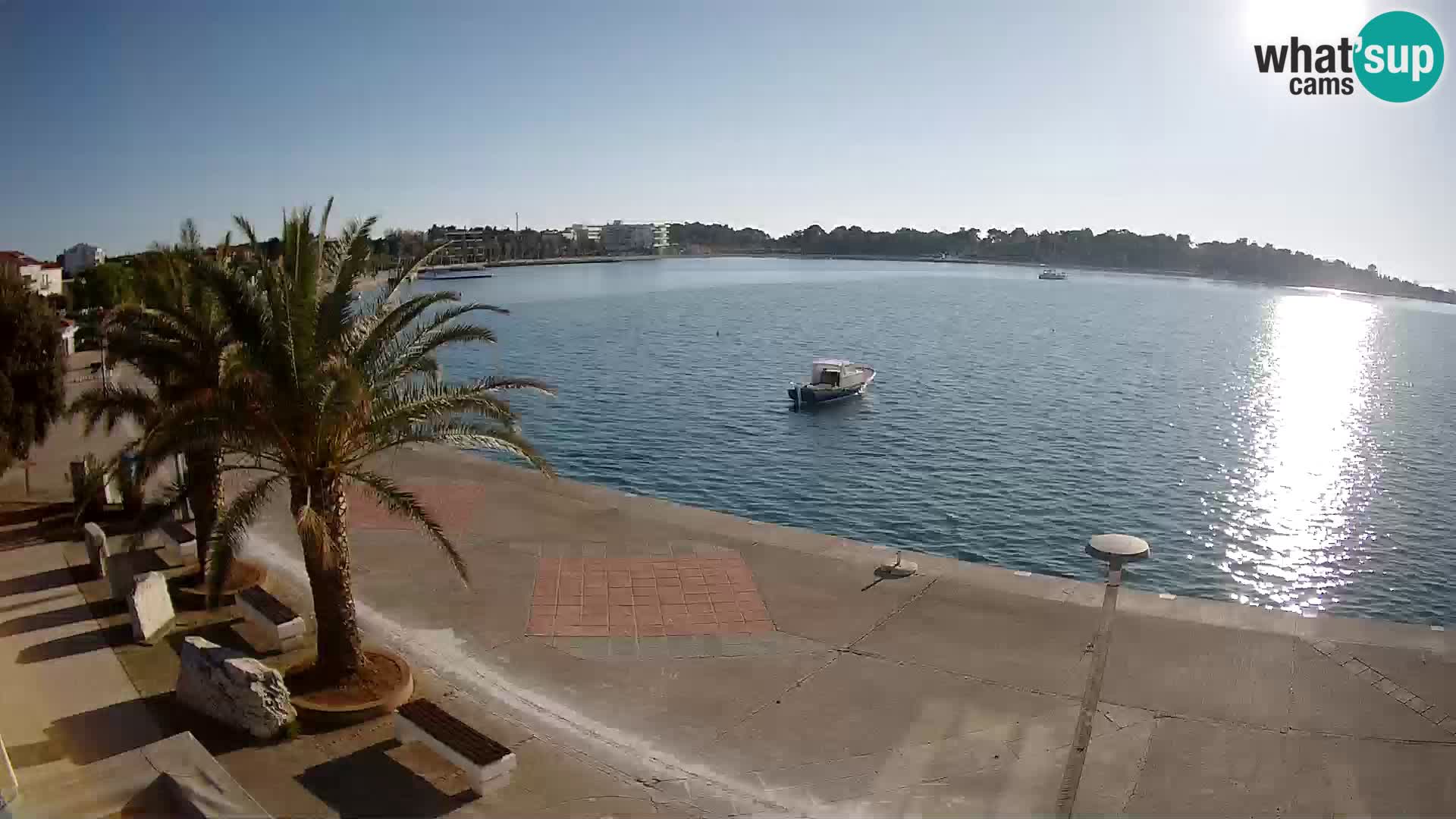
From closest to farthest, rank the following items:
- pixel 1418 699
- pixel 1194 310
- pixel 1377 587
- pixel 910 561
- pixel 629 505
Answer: pixel 1418 699
pixel 910 561
pixel 629 505
pixel 1377 587
pixel 1194 310

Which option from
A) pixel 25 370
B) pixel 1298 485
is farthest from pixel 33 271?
pixel 1298 485

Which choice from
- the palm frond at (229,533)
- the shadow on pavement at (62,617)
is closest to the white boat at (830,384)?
the shadow on pavement at (62,617)

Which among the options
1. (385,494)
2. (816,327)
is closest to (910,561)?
(385,494)

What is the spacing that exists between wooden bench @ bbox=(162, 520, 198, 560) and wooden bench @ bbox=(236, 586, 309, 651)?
8.09 feet

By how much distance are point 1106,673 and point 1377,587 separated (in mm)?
14987

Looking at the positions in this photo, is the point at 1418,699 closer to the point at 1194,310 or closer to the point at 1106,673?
the point at 1106,673

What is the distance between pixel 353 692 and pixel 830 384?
34.6 metres

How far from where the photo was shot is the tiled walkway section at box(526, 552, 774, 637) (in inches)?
448

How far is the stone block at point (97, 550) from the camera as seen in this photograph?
12289 millimetres

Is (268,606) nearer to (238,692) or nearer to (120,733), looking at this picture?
(120,733)

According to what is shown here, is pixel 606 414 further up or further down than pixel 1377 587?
further up

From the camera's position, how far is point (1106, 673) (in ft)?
33.4

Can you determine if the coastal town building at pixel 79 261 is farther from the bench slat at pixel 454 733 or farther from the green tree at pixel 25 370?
the bench slat at pixel 454 733

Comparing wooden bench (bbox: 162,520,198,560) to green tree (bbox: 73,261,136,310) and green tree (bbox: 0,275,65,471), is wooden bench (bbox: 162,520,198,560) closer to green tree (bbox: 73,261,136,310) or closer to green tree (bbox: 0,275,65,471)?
green tree (bbox: 0,275,65,471)
